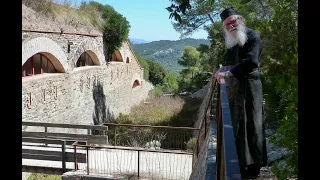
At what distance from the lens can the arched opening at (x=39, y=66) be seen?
11.2 metres

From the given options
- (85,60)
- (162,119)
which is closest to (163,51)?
(162,119)

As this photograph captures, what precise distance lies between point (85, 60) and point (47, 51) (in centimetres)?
465

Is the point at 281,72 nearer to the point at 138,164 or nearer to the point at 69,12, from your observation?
the point at 138,164

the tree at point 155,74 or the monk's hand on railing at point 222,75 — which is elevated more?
the tree at point 155,74

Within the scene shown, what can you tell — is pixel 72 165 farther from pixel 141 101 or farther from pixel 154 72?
pixel 154 72

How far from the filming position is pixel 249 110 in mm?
2959

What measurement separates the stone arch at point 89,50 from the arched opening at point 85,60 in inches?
4.4

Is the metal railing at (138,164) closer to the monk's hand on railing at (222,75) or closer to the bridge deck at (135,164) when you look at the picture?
the bridge deck at (135,164)

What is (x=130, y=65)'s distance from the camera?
75.2ft

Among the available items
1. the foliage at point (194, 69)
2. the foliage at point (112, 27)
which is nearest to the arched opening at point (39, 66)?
the foliage at point (112, 27)

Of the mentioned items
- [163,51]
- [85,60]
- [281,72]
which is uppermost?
[163,51]

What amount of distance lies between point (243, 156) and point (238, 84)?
0.62 m
